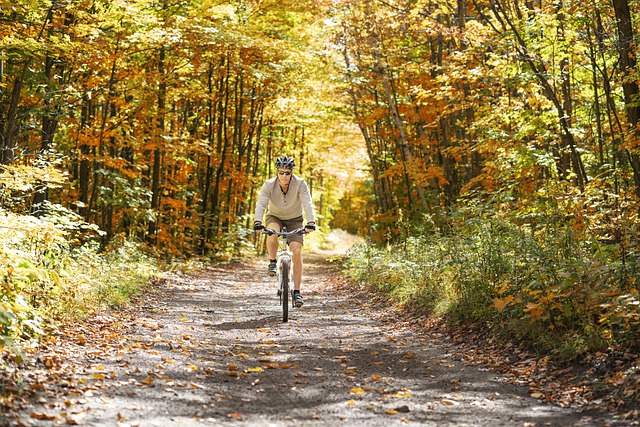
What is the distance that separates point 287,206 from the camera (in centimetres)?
962

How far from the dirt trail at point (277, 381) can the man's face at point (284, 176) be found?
6.92 feet

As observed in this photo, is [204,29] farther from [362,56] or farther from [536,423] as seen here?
[536,423]

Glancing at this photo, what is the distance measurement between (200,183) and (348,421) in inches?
862

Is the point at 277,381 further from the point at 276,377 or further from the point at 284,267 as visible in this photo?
the point at 284,267

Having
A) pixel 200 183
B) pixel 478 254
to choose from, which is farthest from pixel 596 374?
pixel 200 183

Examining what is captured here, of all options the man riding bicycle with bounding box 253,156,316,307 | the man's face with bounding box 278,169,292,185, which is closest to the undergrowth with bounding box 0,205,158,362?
the man riding bicycle with bounding box 253,156,316,307

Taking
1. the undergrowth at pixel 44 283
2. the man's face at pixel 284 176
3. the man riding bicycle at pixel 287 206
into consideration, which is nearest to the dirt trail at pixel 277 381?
the undergrowth at pixel 44 283

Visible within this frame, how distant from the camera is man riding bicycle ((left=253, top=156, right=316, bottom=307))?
30.7ft

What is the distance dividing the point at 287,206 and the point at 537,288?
4.05 metres

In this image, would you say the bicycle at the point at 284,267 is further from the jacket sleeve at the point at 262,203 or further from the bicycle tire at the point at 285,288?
the jacket sleeve at the point at 262,203

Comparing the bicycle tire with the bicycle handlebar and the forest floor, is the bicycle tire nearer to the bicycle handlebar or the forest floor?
the forest floor

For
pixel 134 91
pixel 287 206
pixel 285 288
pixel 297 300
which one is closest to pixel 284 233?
pixel 287 206

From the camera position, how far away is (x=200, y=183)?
2556cm

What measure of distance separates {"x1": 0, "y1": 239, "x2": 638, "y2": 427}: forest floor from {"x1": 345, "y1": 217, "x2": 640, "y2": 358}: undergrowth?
0.35 metres
